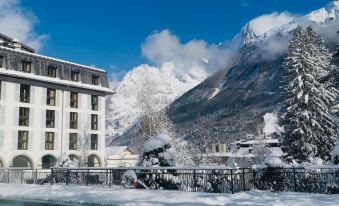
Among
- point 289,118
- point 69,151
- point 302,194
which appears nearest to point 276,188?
point 302,194

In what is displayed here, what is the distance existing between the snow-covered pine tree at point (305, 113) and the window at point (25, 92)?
30936 mm

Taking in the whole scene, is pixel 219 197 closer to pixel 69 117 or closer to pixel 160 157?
pixel 160 157

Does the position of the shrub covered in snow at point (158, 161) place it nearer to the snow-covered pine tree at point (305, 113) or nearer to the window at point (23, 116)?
the snow-covered pine tree at point (305, 113)

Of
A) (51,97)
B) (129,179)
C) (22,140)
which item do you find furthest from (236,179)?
(51,97)

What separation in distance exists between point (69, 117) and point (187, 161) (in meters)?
17.0

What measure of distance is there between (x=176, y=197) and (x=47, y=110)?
35523 millimetres

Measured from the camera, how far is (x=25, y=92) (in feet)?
165

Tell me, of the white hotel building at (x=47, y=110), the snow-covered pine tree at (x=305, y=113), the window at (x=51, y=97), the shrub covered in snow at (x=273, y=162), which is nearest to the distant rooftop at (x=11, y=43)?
the white hotel building at (x=47, y=110)

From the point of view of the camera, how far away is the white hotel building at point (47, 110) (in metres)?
48.0

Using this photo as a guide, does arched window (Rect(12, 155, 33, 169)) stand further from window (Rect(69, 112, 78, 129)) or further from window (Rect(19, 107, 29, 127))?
window (Rect(69, 112, 78, 129))

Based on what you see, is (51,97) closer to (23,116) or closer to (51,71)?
(51,71)

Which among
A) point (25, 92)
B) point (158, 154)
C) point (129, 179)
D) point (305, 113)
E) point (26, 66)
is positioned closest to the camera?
point (129, 179)

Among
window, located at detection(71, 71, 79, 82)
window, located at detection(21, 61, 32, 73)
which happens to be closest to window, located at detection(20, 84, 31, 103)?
window, located at detection(21, 61, 32, 73)

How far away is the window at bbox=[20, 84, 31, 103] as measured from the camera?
4987cm
